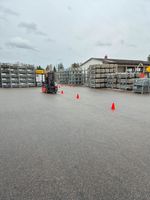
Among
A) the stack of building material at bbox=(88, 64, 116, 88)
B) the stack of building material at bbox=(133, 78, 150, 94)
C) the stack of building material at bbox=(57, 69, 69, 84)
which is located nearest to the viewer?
the stack of building material at bbox=(133, 78, 150, 94)

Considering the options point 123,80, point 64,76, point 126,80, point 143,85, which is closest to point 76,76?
point 64,76

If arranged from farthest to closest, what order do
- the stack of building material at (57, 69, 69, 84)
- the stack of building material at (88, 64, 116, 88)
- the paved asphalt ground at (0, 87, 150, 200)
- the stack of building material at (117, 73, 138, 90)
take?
1. the stack of building material at (57, 69, 69, 84)
2. the stack of building material at (88, 64, 116, 88)
3. the stack of building material at (117, 73, 138, 90)
4. the paved asphalt ground at (0, 87, 150, 200)

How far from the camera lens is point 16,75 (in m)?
27.8

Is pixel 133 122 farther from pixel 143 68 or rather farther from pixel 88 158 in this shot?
pixel 143 68

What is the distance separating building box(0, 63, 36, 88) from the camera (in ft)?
88.7

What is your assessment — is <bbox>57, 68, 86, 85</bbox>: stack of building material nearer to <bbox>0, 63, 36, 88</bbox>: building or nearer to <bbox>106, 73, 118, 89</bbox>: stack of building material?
<bbox>0, 63, 36, 88</bbox>: building

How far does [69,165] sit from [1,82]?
29.3 m

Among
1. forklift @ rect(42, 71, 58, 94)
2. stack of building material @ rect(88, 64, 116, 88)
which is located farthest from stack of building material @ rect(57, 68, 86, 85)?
forklift @ rect(42, 71, 58, 94)

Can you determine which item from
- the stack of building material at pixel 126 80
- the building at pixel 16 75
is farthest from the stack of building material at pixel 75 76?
the stack of building material at pixel 126 80

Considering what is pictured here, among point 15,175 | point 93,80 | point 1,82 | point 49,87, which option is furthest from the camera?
point 1,82

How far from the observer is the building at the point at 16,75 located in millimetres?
27027

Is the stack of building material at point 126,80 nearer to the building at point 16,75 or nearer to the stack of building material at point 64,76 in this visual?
the building at point 16,75

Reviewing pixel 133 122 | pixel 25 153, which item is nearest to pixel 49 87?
pixel 133 122

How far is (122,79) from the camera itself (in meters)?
19.0
